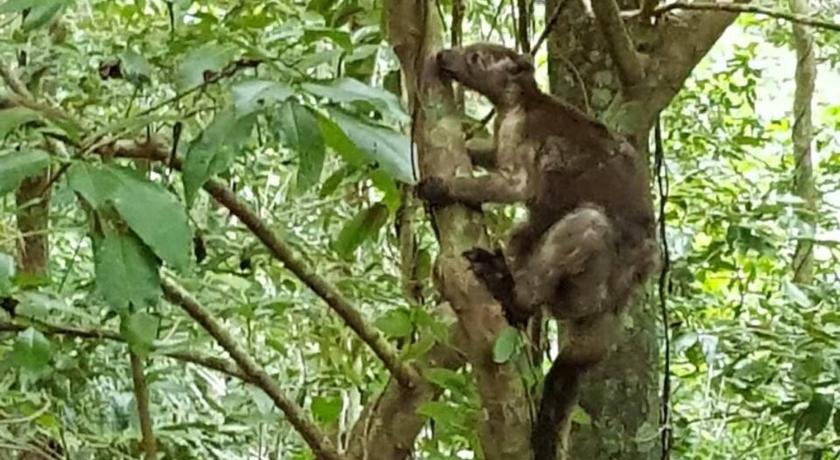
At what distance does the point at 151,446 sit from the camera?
1.57 meters

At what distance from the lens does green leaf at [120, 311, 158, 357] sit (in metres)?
1.21

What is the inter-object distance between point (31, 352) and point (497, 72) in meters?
0.65

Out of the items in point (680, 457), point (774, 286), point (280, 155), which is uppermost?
point (280, 155)

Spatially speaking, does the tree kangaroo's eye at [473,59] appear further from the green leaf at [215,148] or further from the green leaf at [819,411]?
the green leaf at [819,411]

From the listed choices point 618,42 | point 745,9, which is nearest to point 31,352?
point 618,42

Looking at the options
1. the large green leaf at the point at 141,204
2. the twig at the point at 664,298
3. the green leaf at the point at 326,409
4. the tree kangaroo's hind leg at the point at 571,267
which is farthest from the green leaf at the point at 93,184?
the twig at the point at 664,298

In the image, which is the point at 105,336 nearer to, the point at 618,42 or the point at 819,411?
the point at 618,42

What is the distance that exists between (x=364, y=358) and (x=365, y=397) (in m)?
0.17

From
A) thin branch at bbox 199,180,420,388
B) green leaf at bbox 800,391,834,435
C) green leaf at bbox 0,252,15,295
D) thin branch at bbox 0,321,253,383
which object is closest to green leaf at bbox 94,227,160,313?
green leaf at bbox 0,252,15,295

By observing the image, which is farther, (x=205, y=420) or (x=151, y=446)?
(x=205, y=420)

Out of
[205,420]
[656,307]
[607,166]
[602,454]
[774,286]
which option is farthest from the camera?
[774,286]

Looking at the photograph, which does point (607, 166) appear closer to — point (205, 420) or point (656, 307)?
point (656, 307)

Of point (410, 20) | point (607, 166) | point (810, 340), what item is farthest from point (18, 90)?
point (810, 340)

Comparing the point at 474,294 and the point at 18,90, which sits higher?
the point at 18,90
